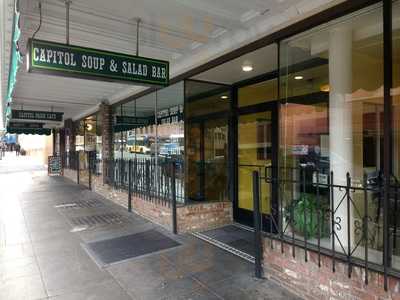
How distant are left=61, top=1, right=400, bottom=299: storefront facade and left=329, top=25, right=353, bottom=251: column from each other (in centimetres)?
1

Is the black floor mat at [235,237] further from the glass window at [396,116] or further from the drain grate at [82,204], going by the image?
the drain grate at [82,204]

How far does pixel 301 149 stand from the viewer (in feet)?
14.1

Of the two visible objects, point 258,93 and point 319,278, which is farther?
point 258,93

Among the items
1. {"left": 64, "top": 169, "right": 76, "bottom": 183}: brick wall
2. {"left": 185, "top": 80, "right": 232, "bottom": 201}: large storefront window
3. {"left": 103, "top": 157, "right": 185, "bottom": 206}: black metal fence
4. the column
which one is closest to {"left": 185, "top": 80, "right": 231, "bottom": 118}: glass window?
{"left": 185, "top": 80, "right": 232, "bottom": 201}: large storefront window

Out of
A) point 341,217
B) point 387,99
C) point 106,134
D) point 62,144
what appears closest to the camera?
point 387,99

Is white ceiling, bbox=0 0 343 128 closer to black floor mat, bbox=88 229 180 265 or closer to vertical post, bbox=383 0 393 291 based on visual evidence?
vertical post, bbox=383 0 393 291

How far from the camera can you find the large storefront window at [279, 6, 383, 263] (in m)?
3.23

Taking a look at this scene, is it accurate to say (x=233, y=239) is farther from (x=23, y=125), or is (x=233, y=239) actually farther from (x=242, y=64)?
(x=23, y=125)

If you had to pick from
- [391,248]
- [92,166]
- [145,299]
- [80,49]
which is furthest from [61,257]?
[92,166]

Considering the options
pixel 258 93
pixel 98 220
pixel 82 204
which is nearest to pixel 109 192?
pixel 82 204

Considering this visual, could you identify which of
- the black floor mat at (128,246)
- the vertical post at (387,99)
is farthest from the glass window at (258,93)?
the black floor mat at (128,246)

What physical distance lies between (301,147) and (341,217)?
114 centimetres

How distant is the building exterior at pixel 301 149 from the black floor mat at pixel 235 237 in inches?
9.7

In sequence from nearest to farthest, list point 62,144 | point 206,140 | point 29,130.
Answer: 1. point 206,140
2. point 29,130
3. point 62,144
